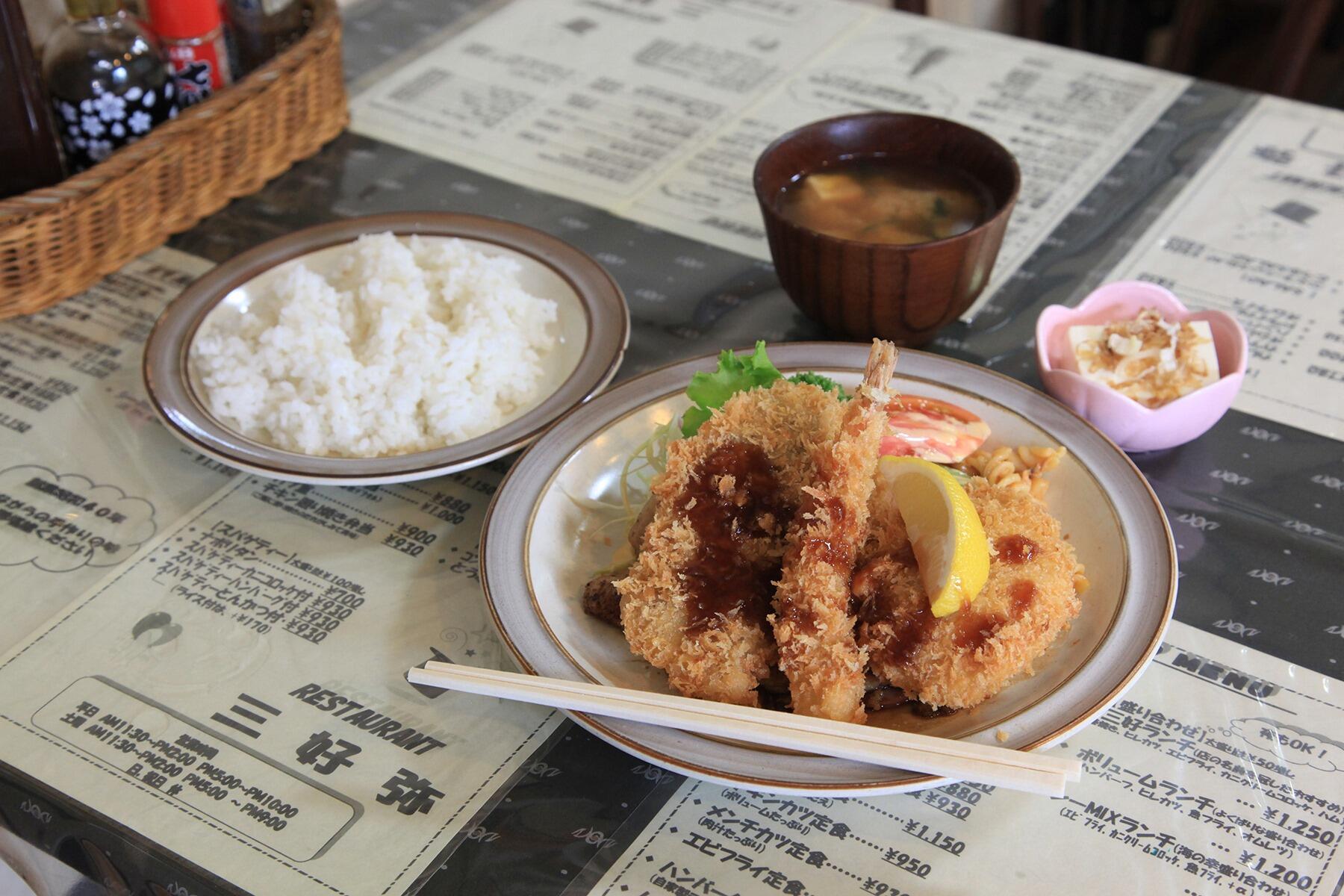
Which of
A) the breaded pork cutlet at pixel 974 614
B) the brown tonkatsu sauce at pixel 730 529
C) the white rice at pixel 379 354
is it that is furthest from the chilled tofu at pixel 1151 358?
the white rice at pixel 379 354

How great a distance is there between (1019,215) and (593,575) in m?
1.06

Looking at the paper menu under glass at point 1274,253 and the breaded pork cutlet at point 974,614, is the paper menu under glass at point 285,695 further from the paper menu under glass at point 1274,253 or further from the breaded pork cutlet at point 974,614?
the paper menu under glass at point 1274,253

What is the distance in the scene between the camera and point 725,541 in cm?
112

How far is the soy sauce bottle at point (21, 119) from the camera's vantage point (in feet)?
5.40

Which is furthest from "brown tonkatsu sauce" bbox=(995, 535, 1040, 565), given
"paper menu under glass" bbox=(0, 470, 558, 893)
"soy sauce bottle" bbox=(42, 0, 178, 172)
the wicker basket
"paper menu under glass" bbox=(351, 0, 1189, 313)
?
"soy sauce bottle" bbox=(42, 0, 178, 172)

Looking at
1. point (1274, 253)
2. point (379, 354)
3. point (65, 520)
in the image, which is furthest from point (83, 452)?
point (1274, 253)

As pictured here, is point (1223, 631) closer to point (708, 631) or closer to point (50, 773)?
point (708, 631)

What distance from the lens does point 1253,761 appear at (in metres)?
1.11

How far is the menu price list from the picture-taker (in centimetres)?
102

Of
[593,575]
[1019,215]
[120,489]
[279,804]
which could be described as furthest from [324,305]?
[1019,215]

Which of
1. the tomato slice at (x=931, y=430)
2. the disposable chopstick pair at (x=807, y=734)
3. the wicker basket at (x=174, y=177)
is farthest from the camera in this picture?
the wicker basket at (x=174, y=177)

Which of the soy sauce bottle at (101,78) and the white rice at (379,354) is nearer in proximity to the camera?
the white rice at (379,354)

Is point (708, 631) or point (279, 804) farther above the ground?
point (708, 631)

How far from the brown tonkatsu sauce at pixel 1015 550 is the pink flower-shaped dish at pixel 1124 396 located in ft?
1.11
